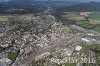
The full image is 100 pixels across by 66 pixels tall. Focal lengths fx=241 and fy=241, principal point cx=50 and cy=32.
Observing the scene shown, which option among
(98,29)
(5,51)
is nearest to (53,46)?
(5,51)

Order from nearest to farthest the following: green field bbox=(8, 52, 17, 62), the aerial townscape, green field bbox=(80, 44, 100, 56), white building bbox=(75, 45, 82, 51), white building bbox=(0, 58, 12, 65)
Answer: the aerial townscape, white building bbox=(0, 58, 12, 65), green field bbox=(8, 52, 17, 62), green field bbox=(80, 44, 100, 56), white building bbox=(75, 45, 82, 51)

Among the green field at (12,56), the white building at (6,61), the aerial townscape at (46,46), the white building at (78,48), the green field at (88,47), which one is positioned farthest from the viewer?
the white building at (78,48)

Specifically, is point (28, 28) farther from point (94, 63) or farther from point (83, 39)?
point (94, 63)

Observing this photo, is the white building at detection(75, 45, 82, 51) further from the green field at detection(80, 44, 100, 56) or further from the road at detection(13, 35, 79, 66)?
the road at detection(13, 35, 79, 66)

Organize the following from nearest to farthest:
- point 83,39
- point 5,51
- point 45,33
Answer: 1. point 5,51
2. point 83,39
3. point 45,33

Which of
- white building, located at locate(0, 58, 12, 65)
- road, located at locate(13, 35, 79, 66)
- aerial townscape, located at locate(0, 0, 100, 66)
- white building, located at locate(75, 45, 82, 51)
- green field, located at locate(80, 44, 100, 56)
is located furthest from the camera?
white building, located at locate(75, 45, 82, 51)

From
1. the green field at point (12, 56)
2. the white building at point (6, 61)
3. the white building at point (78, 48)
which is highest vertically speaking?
the white building at point (78, 48)

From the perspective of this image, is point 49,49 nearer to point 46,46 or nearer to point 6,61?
point 46,46

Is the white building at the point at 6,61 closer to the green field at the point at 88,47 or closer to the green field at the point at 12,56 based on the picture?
the green field at the point at 12,56

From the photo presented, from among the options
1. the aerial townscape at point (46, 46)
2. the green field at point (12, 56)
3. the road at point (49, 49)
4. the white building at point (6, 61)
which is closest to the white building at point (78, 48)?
the aerial townscape at point (46, 46)

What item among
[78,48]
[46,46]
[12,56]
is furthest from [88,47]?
[12,56]

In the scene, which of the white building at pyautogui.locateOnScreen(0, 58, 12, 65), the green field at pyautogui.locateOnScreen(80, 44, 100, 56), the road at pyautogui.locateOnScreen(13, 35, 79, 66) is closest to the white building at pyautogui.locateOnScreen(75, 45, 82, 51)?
the green field at pyautogui.locateOnScreen(80, 44, 100, 56)
